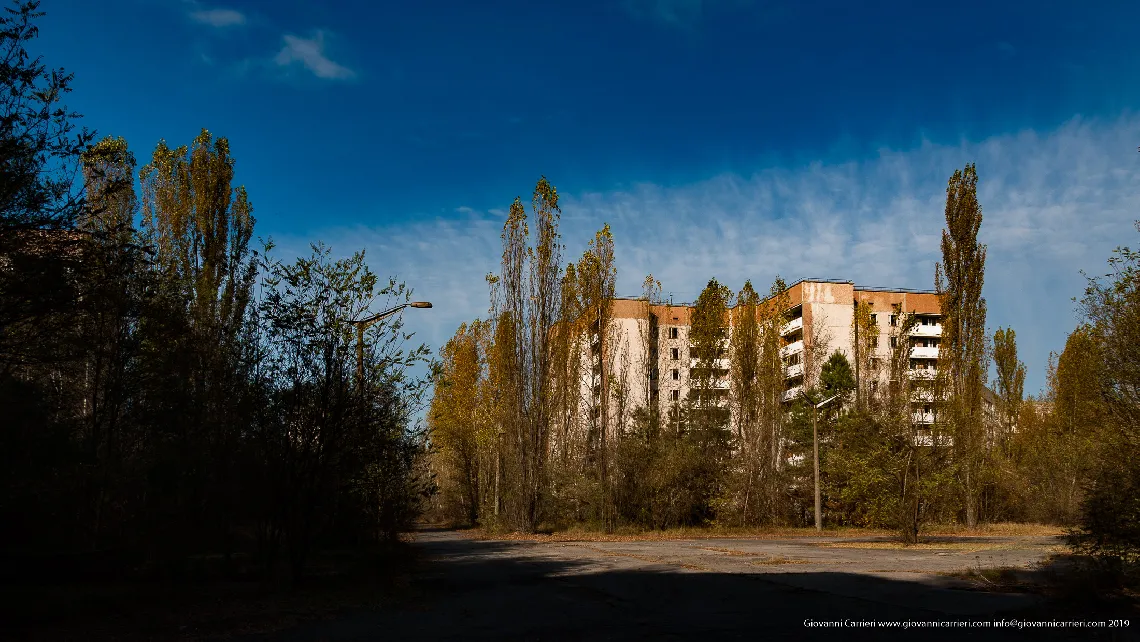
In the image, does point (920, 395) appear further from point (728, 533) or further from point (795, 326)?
point (795, 326)

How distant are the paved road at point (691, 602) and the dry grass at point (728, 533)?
1144 cm

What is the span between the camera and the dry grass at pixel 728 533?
95.7ft

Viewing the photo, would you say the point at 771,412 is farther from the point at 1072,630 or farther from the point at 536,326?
the point at 1072,630

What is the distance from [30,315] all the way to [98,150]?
8.00 ft

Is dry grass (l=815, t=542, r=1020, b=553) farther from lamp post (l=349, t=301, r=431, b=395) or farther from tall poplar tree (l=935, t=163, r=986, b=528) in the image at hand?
lamp post (l=349, t=301, r=431, b=395)

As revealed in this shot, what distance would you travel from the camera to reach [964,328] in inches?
1394

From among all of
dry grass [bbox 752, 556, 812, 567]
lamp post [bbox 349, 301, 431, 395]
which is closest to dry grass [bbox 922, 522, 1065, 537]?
dry grass [bbox 752, 556, 812, 567]

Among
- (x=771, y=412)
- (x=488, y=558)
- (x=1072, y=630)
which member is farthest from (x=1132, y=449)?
(x=771, y=412)

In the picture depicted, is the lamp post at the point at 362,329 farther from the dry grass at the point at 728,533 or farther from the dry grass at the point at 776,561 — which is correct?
the dry grass at the point at 728,533

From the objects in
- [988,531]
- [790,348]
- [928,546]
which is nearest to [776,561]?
[928,546]

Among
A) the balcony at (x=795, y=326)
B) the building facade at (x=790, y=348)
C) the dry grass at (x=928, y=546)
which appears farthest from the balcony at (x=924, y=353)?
the dry grass at (x=928, y=546)

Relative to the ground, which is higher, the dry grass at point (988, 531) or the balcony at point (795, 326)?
the balcony at point (795, 326)

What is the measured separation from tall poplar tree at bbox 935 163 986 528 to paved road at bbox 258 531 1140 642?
17.6m

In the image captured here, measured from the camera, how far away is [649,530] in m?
31.8
